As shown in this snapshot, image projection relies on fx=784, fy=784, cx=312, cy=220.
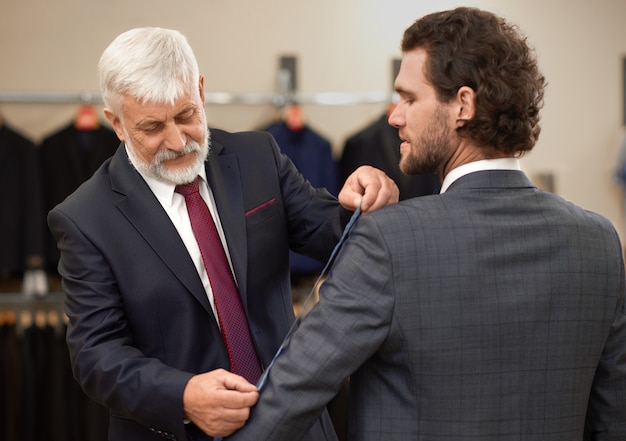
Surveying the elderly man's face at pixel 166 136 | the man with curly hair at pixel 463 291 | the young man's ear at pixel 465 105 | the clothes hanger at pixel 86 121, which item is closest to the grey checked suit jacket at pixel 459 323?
the man with curly hair at pixel 463 291

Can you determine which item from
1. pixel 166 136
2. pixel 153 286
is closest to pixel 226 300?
pixel 153 286

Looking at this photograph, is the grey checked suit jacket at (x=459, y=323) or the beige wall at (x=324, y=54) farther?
the beige wall at (x=324, y=54)

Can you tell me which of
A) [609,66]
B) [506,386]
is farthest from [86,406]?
[609,66]

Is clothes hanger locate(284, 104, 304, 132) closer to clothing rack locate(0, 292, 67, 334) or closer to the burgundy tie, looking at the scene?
clothing rack locate(0, 292, 67, 334)

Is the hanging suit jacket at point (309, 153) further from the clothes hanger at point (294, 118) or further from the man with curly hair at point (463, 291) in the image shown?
the man with curly hair at point (463, 291)

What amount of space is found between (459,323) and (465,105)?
42cm

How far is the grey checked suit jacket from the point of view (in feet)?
4.71

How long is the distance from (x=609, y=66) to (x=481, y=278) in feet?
13.0

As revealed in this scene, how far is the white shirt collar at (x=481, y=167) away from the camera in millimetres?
1532

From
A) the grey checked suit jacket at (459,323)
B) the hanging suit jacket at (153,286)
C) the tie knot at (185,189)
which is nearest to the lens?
the grey checked suit jacket at (459,323)

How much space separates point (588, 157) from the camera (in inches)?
195

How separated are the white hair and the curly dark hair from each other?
57cm

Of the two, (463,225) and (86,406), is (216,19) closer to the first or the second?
(86,406)

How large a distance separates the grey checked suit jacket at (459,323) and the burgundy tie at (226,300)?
37 centimetres
